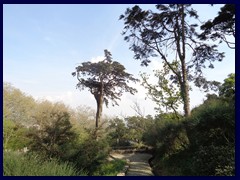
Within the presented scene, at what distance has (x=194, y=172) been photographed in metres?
6.08

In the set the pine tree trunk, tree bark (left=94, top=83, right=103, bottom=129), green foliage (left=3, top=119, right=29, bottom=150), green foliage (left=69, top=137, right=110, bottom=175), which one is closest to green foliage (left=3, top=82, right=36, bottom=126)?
green foliage (left=3, top=119, right=29, bottom=150)

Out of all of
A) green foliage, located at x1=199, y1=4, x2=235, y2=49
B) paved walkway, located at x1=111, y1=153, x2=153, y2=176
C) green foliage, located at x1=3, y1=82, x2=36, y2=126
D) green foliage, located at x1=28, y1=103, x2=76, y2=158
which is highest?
green foliage, located at x1=199, y1=4, x2=235, y2=49

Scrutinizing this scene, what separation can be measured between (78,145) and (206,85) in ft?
21.3

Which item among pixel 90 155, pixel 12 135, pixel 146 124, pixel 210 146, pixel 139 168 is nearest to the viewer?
pixel 210 146

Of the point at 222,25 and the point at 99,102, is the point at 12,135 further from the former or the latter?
the point at 222,25

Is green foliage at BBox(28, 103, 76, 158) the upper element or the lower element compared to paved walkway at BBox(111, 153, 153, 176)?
upper

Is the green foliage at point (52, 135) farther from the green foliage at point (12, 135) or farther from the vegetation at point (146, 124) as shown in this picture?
the green foliage at point (12, 135)

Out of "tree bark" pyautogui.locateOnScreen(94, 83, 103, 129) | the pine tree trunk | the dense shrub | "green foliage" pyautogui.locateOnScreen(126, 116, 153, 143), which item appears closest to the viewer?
the dense shrub

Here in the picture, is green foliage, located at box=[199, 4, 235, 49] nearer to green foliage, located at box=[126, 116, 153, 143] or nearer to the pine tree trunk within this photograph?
the pine tree trunk

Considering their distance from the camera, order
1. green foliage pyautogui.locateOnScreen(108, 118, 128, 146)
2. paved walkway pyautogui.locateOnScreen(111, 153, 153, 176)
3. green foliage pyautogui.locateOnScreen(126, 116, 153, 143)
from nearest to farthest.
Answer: paved walkway pyautogui.locateOnScreen(111, 153, 153, 176), green foliage pyautogui.locateOnScreen(126, 116, 153, 143), green foliage pyautogui.locateOnScreen(108, 118, 128, 146)

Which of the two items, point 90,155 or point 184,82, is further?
point 184,82

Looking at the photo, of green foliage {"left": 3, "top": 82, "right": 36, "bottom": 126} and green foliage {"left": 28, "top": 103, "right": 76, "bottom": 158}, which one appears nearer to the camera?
green foliage {"left": 28, "top": 103, "right": 76, "bottom": 158}

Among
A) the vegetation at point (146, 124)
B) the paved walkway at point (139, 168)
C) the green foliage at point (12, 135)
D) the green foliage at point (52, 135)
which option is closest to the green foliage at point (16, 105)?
the vegetation at point (146, 124)

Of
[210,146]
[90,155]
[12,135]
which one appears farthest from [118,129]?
[210,146]
